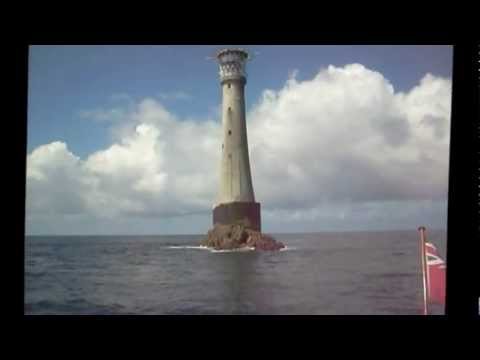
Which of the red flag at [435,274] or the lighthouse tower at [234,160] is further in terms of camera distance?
the lighthouse tower at [234,160]

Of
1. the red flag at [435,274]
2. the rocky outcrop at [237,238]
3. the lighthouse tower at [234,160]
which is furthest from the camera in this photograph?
the rocky outcrop at [237,238]

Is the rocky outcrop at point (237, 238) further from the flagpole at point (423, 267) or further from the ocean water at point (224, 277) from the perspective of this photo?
the flagpole at point (423, 267)

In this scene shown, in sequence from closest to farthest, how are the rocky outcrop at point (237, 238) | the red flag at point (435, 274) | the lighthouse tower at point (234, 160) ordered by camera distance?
the red flag at point (435, 274) → the lighthouse tower at point (234, 160) → the rocky outcrop at point (237, 238)

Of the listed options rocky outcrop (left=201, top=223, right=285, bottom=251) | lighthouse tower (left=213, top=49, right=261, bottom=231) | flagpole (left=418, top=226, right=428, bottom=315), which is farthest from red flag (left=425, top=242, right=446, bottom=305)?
lighthouse tower (left=213, top=49, right=261, bottom=231)

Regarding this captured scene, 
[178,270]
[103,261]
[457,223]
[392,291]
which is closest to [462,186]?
[457,223]

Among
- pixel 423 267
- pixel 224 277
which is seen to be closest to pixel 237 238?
pixel 224 277

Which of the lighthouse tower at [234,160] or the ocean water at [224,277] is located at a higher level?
the lighthouse tower at [234,160]

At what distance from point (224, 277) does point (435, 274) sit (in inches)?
85.4

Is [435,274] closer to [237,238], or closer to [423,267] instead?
[423,267]

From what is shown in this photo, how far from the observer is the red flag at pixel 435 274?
5.06 meters

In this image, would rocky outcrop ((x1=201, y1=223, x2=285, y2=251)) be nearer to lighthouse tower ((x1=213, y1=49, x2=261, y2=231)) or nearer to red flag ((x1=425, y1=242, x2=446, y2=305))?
lighthouse tower ((x1=213, y1=49, x2=261, y2=231))

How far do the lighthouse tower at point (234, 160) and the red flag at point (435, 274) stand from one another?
1.80m

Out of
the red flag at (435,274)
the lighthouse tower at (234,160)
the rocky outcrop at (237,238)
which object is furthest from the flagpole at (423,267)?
the lighthouse tower at (234,160)
